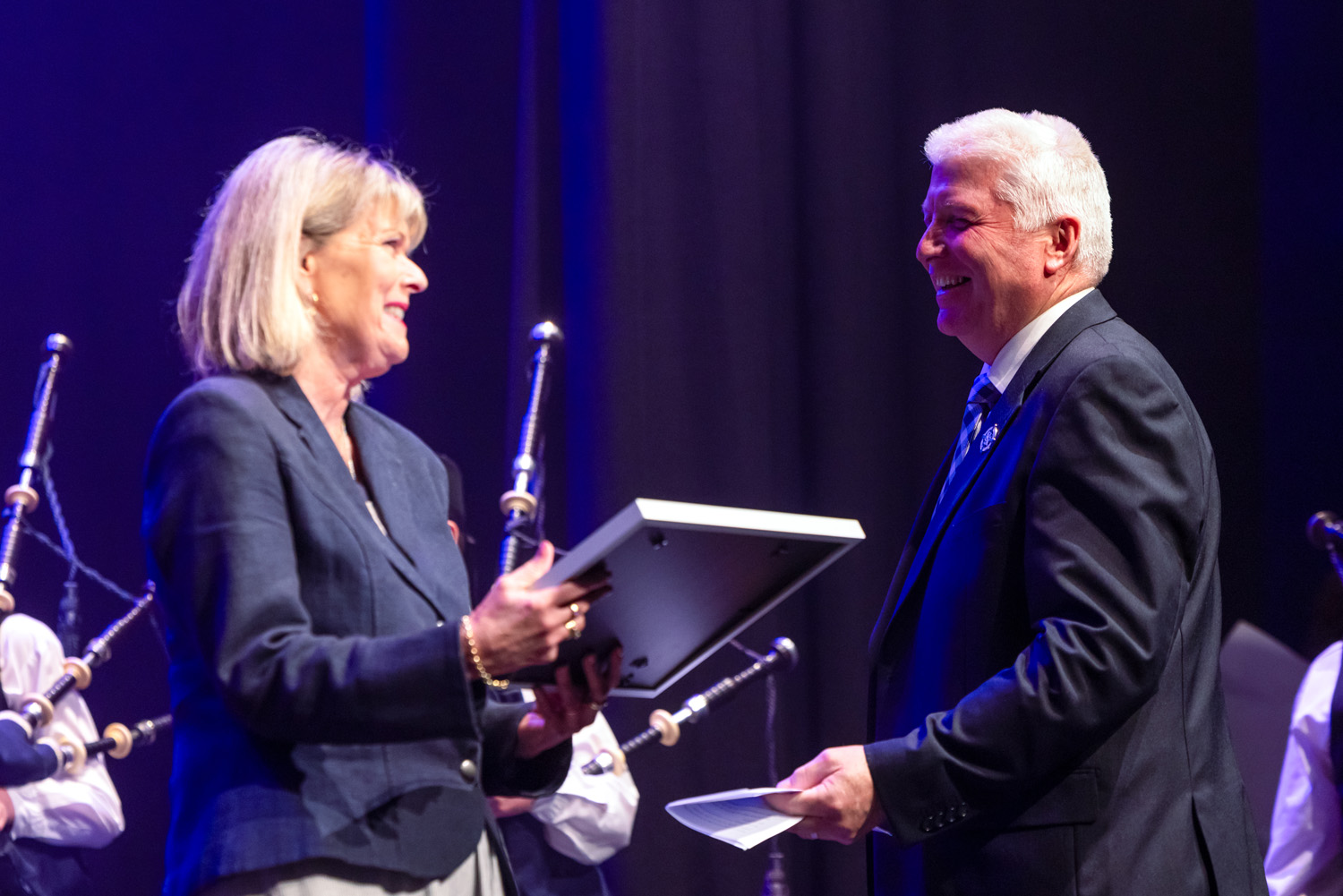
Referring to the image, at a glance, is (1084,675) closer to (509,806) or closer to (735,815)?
(735,815)

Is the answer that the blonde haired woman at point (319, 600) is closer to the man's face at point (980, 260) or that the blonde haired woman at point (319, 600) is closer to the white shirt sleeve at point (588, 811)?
the man's face at point (980, 260)

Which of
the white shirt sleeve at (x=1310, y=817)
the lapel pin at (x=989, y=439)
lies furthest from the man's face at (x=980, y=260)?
the white shirt sleeve at (x=1310, y=817)

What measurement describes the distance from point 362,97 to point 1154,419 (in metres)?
2.70

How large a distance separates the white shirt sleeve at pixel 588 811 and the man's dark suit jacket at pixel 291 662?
1.46 metres

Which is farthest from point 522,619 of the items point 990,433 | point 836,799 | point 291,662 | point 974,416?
point 974,416

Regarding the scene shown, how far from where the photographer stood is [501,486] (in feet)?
11.6

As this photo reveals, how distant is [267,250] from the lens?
1.58 metres

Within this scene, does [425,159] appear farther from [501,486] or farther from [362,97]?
[501,486]

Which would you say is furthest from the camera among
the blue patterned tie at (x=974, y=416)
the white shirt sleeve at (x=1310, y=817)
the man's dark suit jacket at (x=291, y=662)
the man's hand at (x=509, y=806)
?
the man's hand at (x=509, y=806)

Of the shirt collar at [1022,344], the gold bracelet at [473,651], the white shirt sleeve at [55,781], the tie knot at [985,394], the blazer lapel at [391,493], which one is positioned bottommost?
the white shirt sleeve at [55,781]

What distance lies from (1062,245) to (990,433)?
325mm

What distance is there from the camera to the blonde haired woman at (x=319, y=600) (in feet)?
4.39

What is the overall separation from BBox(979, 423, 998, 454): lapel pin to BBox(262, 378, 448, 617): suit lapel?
0.74 m

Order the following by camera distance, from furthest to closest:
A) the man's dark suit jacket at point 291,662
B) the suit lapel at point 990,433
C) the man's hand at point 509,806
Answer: the man's hand at point 509,806 < the suit lapel at point 990,433 < the man's dark suit jacket at point 291,662
